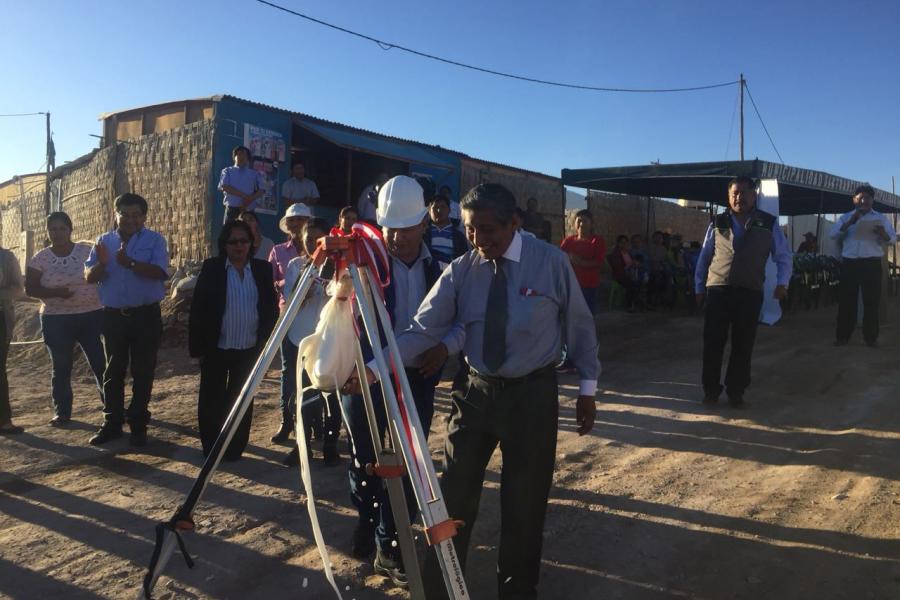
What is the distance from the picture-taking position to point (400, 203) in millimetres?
3174

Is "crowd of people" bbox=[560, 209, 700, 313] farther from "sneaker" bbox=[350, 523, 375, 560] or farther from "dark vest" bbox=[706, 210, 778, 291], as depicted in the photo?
"sneaker" bbox=[350, 523, 375, 560]

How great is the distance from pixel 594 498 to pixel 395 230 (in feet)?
7.41

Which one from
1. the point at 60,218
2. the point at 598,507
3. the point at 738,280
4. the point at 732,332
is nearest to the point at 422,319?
→ the point at 598,507

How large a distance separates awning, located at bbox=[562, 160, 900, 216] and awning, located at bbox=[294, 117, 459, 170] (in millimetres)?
2769

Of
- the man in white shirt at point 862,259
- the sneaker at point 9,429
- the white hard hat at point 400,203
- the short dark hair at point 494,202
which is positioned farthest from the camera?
the man in white shirt at point 862,259

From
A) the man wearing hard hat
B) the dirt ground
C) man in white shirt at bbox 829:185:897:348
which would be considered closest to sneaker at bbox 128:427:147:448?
the dirt ground

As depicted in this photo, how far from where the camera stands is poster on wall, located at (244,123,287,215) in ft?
38.0

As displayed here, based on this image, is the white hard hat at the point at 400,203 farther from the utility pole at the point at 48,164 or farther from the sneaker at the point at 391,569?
the utility pole at the point at 48,164

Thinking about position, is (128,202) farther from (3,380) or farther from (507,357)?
(507,357)

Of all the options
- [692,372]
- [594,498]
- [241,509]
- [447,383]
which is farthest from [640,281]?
[241,509]

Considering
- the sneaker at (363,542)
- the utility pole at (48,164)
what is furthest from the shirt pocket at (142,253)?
the utility pole at (48,164)

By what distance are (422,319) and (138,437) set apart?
145 inches

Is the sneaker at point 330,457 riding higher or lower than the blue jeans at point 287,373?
lower

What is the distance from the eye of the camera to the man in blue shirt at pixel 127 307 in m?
5.65
